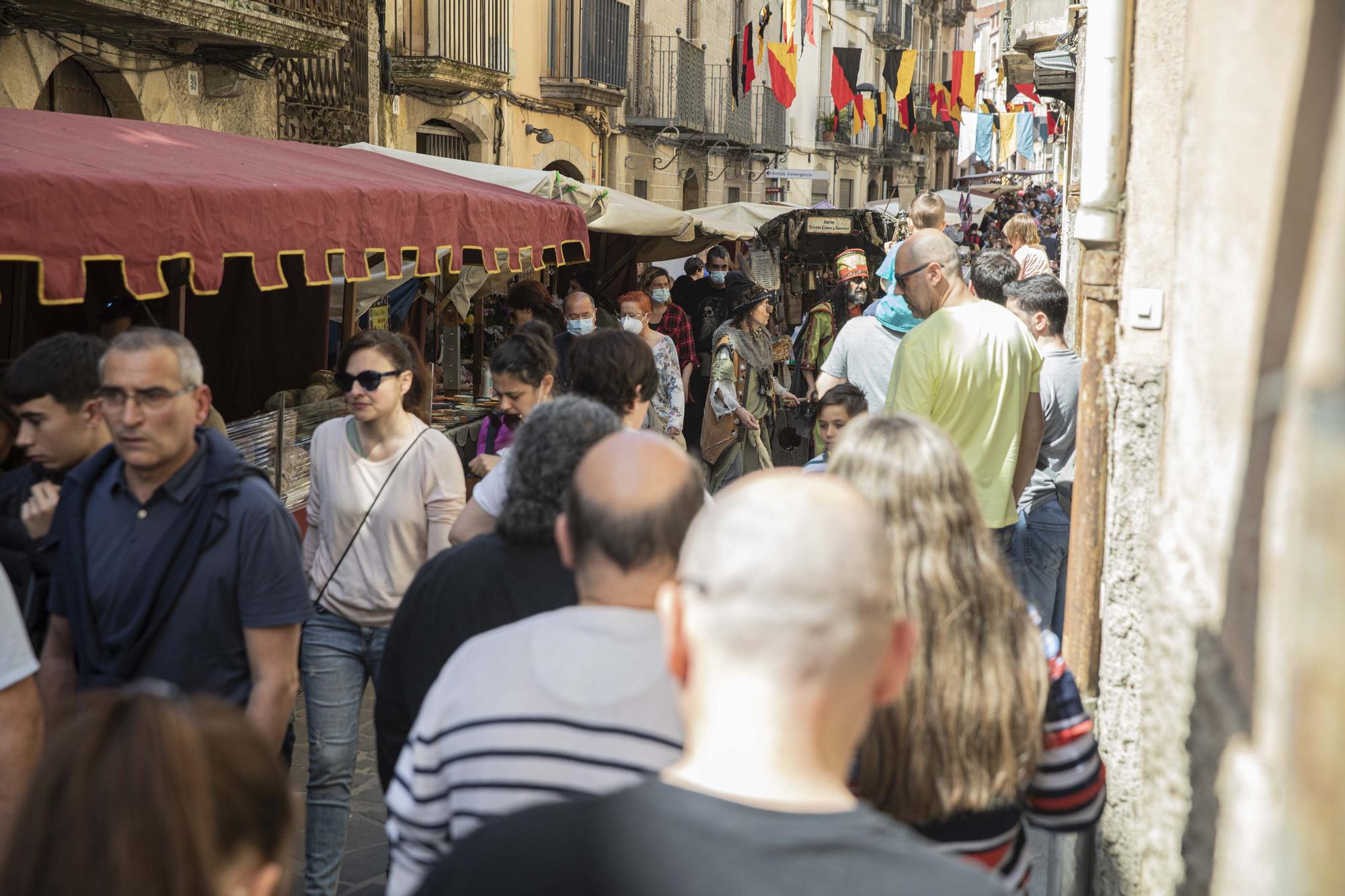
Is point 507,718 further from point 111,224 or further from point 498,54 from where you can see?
point 498,54

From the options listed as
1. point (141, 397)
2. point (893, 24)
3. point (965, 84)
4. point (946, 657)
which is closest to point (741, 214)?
point (141, 397)

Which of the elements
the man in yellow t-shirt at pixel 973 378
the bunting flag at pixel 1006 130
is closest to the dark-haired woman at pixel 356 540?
the man in yellow t-shirt at pixel 973 378

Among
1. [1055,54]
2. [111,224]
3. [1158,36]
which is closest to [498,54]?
[1055,54]

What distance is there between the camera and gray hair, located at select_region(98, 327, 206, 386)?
3.17 m

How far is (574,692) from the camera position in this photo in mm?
2061

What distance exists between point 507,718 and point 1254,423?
112 centimetres

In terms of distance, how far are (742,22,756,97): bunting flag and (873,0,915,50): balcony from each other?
59.0 ft

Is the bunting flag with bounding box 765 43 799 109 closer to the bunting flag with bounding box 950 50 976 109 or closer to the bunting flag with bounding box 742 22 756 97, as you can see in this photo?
the bunting flag with bounding box 742 22 756 97

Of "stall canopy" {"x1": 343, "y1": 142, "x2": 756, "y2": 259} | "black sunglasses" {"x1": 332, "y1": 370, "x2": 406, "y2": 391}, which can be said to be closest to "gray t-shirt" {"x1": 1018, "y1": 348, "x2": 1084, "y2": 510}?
"black sunglasses" {"x1": 332, "y1": 370, "x2": 406, "y2": 391}

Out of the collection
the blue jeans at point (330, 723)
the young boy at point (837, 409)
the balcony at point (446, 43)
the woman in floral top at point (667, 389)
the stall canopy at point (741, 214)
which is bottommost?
the blue jeans at point (330, 723)

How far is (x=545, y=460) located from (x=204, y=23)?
28.7ft

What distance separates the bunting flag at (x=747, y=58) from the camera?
2400cm

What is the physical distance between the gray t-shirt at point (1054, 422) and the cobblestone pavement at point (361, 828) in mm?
2712

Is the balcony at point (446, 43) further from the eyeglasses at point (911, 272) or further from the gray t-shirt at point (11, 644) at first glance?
the gray t-shirt at point (11, 644)
